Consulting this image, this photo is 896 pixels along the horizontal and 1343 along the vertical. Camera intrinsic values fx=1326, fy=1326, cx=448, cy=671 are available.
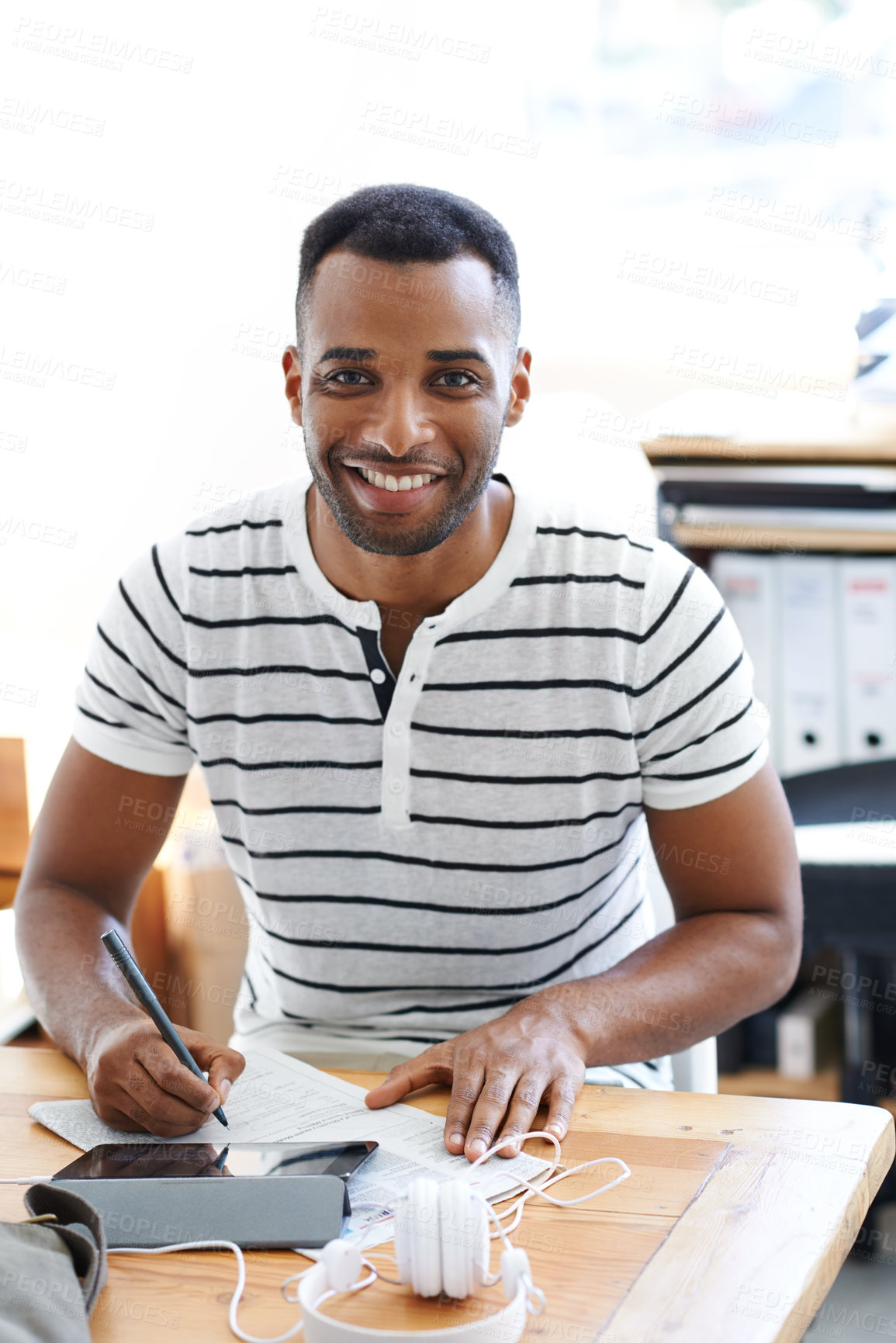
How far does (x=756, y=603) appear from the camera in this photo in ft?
6.05

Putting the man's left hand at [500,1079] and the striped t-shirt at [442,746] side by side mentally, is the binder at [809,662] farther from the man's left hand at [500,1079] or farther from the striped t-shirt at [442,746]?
the man's left hand at [500,1079]

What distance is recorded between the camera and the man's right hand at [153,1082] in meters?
0.91

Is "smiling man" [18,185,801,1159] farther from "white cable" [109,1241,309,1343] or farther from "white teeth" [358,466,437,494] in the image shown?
"white cable" [109,1241,309,1343]

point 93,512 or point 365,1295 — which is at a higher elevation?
point 93,512

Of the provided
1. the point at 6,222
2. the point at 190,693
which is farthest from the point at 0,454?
the point at 190,693

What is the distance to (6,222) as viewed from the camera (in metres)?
2.08

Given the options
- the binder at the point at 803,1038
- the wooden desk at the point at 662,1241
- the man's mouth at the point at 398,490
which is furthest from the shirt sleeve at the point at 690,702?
the binder at the point at 803,1038

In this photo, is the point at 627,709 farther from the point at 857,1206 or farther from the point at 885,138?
the point at 885,138

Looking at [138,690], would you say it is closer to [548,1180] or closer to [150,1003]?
[150,1003]

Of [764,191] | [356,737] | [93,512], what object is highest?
[764,191]

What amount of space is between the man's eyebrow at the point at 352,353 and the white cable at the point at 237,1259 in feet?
2.41

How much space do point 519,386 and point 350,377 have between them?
0.20 meters

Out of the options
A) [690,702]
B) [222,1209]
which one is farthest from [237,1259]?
[690,702]

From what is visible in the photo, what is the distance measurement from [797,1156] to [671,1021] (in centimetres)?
28
